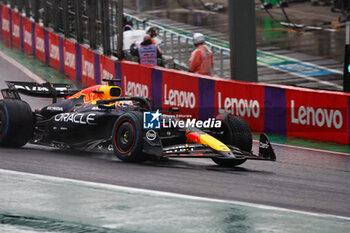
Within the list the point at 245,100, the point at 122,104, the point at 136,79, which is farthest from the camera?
the point at 136,79

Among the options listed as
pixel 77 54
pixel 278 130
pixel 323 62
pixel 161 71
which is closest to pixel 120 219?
pixel 278 130

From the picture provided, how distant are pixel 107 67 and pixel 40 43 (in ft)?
25.7

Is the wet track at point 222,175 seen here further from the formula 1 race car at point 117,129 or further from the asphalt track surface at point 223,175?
the formula 1 race car at point 117,129

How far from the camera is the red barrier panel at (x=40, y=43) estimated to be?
27.8 metres

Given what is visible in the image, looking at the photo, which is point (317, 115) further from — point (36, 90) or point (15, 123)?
point (15, 123)

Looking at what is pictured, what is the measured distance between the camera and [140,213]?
7.63 metres

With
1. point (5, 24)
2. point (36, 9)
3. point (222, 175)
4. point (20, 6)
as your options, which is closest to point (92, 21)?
point (36, 9)

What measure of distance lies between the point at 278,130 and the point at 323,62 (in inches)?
496

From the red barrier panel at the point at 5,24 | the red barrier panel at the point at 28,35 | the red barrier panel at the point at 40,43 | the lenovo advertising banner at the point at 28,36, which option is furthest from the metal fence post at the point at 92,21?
the red barrier panel at the point at 5,24

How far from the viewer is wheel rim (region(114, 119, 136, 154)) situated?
34.6 feet

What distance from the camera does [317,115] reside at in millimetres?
14383

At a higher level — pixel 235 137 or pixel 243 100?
pixel 235 137

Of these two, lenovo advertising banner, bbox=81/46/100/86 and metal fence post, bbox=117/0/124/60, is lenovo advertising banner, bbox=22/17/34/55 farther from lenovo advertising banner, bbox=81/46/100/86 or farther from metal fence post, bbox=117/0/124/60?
metal fence post, bbox=117/0/124/60

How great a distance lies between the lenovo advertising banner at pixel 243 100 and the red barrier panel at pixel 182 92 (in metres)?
0.63
